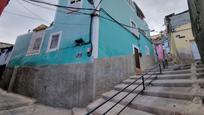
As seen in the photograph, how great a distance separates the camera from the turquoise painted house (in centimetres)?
617

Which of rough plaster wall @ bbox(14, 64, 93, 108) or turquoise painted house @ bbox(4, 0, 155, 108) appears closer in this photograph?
rough plaster wall @ bbox(14, 64, 93, 108)

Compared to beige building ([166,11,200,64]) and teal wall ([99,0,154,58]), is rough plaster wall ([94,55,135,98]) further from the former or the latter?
beige building ([166,11,200,64])

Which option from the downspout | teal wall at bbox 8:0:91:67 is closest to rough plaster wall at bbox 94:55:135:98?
the downspout

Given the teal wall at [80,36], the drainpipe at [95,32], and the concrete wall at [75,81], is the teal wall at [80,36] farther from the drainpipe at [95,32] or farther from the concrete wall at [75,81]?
the concrete wall at [75,81]

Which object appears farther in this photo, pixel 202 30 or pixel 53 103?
pixel 53 103

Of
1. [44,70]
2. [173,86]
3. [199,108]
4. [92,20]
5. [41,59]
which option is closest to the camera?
[199,108]

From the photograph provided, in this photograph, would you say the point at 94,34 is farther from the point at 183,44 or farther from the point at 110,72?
the point at 183,44

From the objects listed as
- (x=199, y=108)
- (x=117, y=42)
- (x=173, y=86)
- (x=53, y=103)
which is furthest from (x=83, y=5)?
(x=199, y=108)

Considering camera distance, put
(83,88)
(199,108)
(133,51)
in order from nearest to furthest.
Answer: (199,108)
(83,88)
(133,51)

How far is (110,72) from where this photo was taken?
6641 millimetres

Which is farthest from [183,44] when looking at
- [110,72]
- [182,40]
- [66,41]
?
[66,41]

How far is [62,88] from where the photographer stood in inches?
262

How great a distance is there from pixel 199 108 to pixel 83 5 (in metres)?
7.48

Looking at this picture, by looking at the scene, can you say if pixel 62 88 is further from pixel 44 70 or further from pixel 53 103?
pixel 44 70
